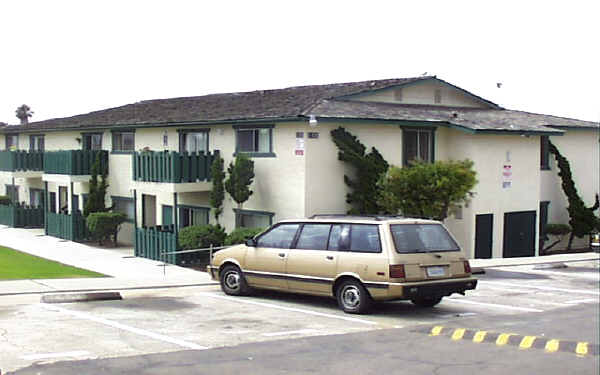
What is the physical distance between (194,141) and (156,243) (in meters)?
3.89

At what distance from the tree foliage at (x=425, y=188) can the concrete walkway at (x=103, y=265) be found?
211 cm

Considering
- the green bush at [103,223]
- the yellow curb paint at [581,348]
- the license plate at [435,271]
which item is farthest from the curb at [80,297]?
the green bush at [103,223]

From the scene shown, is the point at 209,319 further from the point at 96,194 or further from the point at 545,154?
the point at 545,154

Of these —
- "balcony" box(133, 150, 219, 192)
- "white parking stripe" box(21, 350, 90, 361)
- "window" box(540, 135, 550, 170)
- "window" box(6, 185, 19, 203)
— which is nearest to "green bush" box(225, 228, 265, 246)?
"balcony" box(133, 150, 219, 192)

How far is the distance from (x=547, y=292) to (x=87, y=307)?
9777 millimetres

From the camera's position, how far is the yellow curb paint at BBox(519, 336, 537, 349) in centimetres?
1102

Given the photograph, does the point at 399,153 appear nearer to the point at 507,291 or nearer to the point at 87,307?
the point at 507,291

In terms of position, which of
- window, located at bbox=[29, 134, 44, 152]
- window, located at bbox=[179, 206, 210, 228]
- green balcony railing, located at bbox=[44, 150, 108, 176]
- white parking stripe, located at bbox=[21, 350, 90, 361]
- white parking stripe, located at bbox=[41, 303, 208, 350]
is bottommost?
white parking stripe, located at bbox=[41, 303, 208, 350]

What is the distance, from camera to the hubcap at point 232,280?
1576 cm

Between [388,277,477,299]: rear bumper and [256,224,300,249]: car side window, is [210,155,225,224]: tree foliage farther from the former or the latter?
[388,277,477,299]: rear bumper

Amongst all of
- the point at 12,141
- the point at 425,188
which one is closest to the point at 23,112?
the point at 12,141

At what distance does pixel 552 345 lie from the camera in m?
11.1

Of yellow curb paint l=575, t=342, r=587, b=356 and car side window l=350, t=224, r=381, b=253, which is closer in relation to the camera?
yellow curb paint l=575, t=342, r=587, b=356

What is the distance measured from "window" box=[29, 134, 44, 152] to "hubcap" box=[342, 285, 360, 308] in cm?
2669
